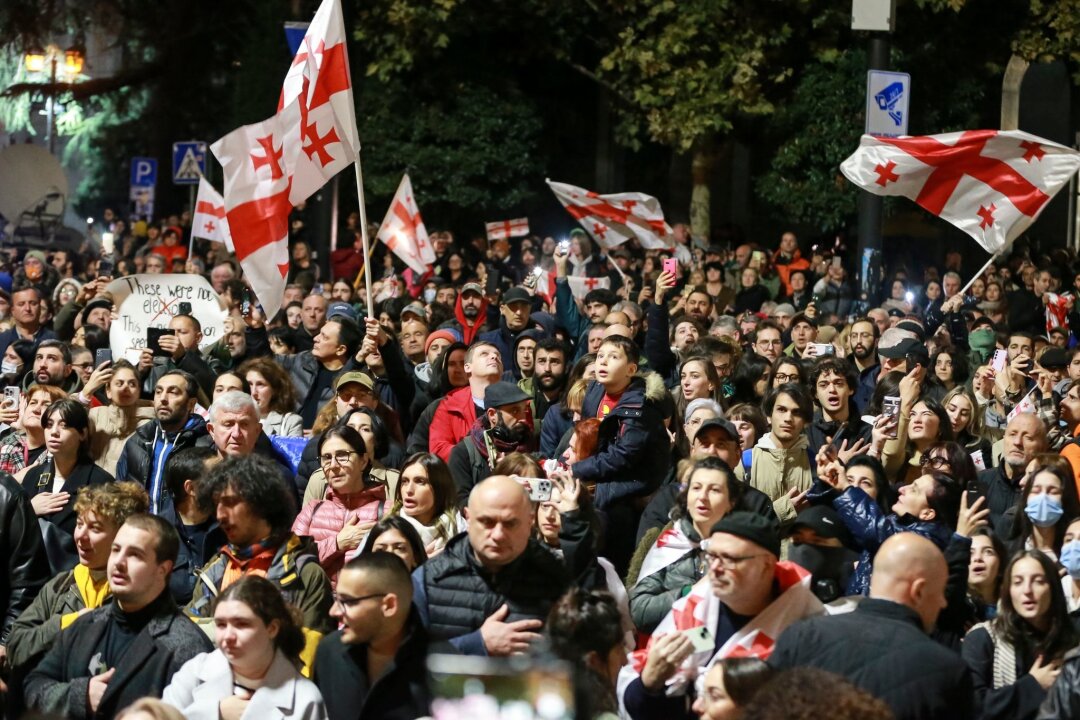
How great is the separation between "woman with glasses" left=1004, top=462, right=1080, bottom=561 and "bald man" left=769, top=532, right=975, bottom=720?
288 centimetres

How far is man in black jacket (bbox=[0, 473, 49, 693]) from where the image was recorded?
7.89m

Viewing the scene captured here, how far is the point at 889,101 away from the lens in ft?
51.1

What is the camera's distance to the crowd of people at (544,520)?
577cm

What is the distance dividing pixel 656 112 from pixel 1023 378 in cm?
1324

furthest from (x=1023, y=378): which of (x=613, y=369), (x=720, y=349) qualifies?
(x=613, y=369)

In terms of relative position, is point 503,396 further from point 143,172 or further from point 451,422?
point 143,172

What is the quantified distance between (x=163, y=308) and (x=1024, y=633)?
7900 millimetres

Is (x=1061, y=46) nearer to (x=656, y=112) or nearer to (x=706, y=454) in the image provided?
(x=656, y=112)

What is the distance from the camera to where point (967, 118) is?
23594 mm

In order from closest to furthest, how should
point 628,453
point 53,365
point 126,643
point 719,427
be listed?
1. point 126,643
2. point 719,427
3. point 628,453
4. point 53,365

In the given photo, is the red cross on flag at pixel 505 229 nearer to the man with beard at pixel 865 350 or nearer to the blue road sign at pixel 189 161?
the blue road sign at pixel 189 161

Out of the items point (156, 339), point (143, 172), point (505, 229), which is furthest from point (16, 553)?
point (143, 172)

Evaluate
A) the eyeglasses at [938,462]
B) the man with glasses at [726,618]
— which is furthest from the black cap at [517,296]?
the man with glasses at [726,618]

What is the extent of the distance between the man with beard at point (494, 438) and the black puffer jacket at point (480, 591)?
2.95 meters
